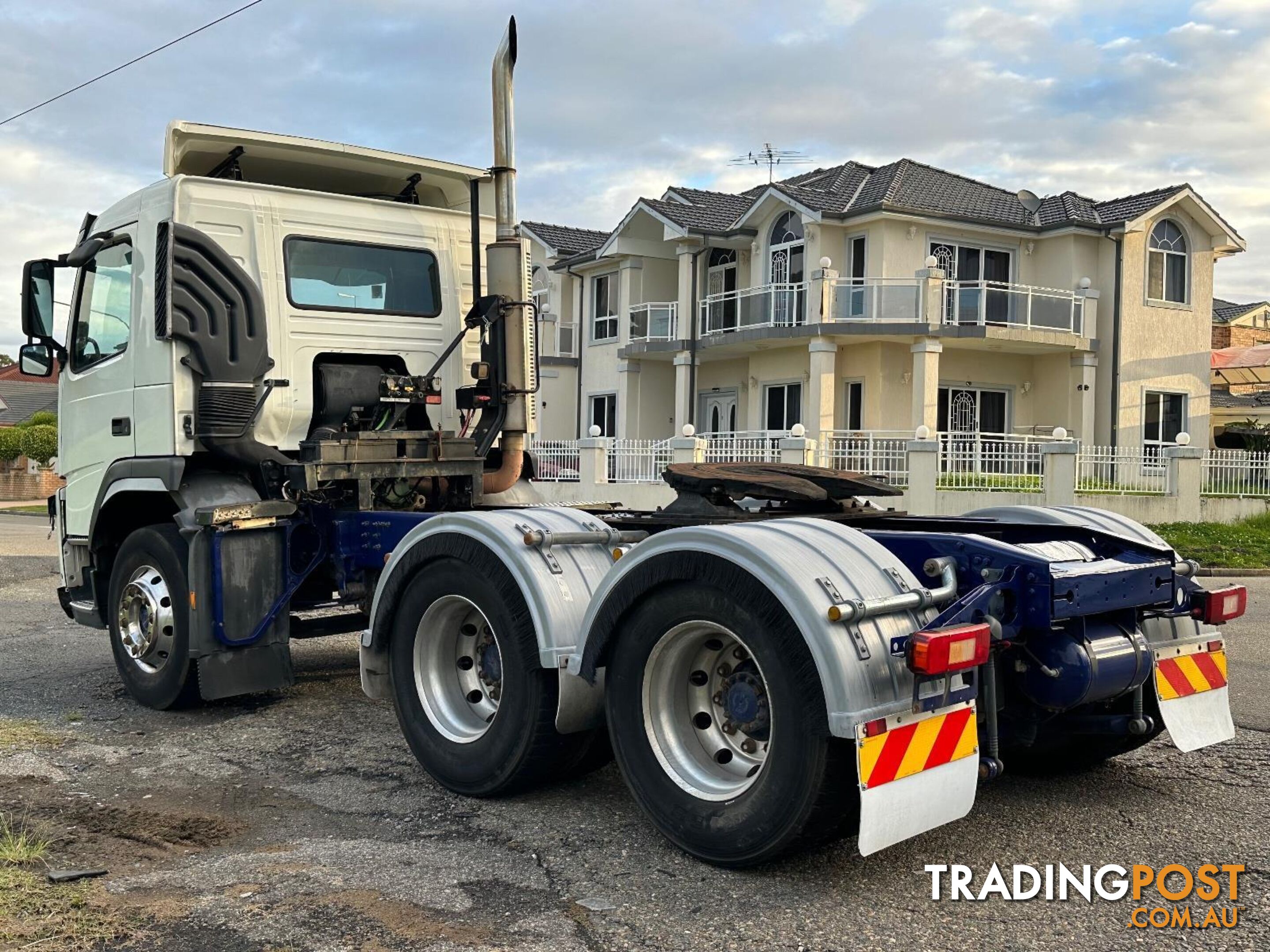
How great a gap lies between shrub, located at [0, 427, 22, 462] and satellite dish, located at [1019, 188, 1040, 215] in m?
31.9

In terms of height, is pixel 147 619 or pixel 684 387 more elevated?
pixel 684 387

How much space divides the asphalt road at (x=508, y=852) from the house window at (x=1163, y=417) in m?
25.2

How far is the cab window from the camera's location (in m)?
7.27

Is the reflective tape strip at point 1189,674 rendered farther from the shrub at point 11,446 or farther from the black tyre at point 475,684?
the shrub at point 11,446

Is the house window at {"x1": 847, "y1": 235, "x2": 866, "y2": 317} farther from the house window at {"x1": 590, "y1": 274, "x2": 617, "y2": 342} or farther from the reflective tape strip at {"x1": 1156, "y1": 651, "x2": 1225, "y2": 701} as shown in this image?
the reflective tape strip at {"x1": 1156, "y1": 651, "x2": 1225, "y2": 701}

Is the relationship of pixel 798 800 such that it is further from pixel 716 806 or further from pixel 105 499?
pixel 105 499

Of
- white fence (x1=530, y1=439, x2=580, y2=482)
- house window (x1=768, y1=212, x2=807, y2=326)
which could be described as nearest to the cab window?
white fence (x1=530, y1=439, x2=580, y2=482)

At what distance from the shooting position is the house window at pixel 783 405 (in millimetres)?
30078

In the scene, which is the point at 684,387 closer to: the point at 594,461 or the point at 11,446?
the point at 594,461

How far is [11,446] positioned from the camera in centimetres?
4000

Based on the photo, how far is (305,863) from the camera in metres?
4.32

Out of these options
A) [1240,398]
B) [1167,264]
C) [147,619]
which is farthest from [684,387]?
[147,619]

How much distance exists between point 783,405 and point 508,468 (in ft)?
76.5

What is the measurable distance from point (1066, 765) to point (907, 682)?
2029 millimetres
